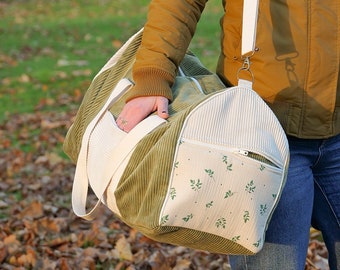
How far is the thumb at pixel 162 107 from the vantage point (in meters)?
2.32

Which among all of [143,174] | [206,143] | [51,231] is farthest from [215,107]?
[51,231]

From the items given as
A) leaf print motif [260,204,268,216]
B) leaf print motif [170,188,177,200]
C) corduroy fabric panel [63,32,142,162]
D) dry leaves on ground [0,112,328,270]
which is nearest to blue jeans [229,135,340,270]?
leaf print motif [260,204,268,216]

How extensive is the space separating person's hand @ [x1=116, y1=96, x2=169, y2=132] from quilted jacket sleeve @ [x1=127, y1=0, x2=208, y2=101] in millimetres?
24

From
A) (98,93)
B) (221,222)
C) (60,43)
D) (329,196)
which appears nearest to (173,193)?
(221,222)

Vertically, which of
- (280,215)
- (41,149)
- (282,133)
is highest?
(282,133)

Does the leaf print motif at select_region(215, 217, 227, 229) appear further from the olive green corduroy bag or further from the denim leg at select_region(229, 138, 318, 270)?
the denim leg at select_region(229, 138, 318, 270)

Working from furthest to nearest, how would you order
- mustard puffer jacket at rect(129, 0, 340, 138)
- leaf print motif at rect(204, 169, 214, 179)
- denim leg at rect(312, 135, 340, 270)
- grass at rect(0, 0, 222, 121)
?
grass at rect(0, 0, 222, 121) → denim leg at rect(312, 135, 340, 270) → mustard puffer jacket at rect(129, 0, 340, 138) → leaf print motif at rect(204, 169, 214, 179)

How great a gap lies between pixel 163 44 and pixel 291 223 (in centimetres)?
71

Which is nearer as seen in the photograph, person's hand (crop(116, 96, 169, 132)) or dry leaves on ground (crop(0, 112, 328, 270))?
person's hand (crop(116, 96, 169, 132))

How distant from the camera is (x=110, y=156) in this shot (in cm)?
232

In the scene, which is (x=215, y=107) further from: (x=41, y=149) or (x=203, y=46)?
(x=203, y=46)

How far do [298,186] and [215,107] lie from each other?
438mm

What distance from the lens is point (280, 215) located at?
240cm

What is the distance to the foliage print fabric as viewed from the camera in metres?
2.09
